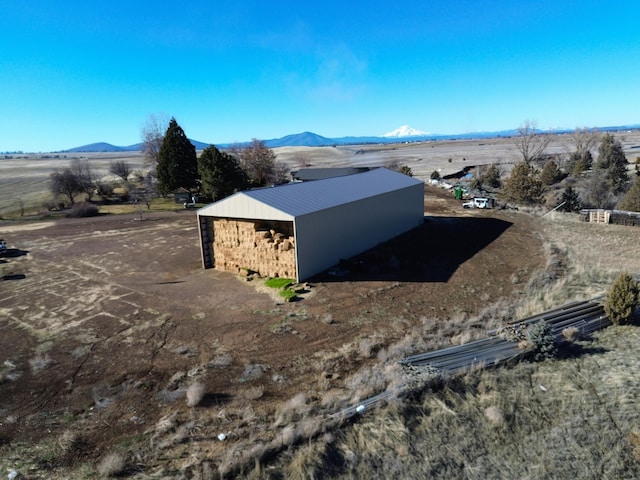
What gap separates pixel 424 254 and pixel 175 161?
31.1m

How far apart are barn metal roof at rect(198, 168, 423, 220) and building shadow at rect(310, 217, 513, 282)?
3151 mm

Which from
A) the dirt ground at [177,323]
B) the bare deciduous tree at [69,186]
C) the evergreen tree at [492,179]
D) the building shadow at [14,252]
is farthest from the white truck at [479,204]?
the bare deciduous tree at [69,186]

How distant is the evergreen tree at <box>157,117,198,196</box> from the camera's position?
4169 centimetres

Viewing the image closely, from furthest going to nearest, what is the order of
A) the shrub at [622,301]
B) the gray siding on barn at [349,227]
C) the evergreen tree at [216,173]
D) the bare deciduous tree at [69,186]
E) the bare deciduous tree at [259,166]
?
the bare deciduous tree at [259,166] → the bare deciduous tree at [69,186] → the evergreen tree at [216,173] → the gray siding on barn at [349,227] → the shrub at [622,301]

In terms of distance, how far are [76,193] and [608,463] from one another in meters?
51.7

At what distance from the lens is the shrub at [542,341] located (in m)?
10.8

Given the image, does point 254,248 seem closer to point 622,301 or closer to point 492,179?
point 622,301

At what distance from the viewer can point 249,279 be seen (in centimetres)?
1808

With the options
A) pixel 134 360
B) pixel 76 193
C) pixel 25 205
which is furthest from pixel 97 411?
pixel 25 205

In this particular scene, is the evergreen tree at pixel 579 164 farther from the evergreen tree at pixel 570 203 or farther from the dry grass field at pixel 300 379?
the dry grass field at pixel 300 379

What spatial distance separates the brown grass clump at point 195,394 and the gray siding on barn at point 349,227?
8281 millimetres

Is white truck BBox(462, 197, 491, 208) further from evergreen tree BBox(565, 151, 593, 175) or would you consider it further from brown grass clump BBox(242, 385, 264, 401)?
brown grass clump BBox(242, 385, 264, 401)

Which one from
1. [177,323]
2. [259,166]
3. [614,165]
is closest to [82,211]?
[259,166]

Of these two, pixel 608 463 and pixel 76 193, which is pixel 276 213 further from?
pixel 76 193
